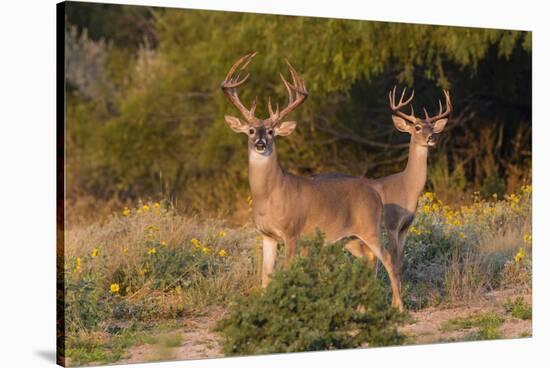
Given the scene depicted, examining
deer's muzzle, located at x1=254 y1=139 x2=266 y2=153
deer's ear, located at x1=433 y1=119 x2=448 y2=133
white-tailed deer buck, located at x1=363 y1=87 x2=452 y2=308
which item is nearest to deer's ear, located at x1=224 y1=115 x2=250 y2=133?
deer's muzzle, located at x1=254 y1=139 x2=266 y2=153

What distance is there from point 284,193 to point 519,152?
6.68 meters

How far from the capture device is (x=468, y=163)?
1617cm

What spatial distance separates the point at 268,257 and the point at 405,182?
5.24ft

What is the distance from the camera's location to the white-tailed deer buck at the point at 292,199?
9.85m

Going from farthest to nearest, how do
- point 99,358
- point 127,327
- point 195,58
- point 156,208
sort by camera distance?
1. point 195,58
2. point 156,208
3. point 127,327
4. point 99,358

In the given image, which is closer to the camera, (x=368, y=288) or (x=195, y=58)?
(x=368, y=288)

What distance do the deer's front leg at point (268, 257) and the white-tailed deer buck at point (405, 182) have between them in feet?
3.16

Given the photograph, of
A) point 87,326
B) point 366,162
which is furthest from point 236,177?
point 87,326

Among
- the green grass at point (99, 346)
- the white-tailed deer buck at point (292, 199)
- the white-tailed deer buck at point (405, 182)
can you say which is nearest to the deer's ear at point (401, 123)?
the white-tailed deer buck at point (405, 182)

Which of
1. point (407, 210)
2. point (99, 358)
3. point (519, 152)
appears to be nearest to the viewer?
point (99, 358)

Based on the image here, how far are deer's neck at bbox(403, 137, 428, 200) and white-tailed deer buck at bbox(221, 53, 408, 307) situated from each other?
1.74ft

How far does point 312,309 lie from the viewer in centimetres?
913

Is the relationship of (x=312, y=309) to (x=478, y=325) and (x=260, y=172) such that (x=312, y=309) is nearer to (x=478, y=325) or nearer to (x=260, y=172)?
(x=260, y=172)

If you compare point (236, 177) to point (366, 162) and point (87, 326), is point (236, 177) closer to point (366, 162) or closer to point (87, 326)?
point (366, 162)
